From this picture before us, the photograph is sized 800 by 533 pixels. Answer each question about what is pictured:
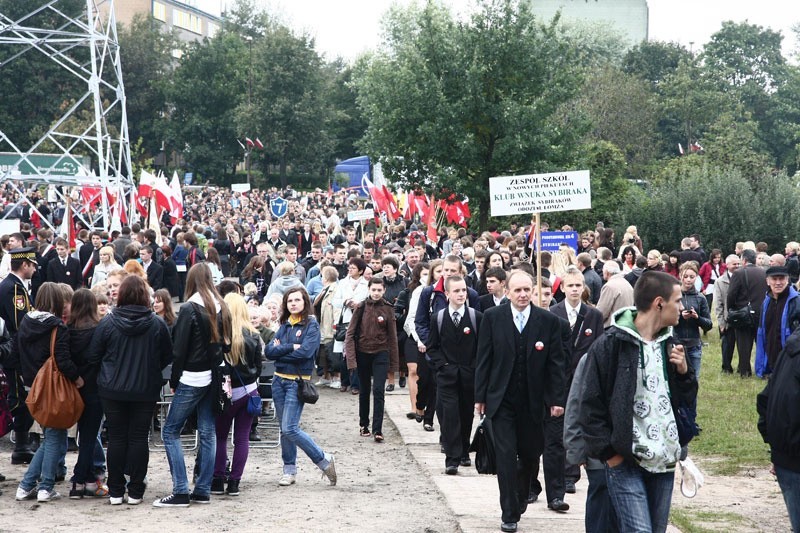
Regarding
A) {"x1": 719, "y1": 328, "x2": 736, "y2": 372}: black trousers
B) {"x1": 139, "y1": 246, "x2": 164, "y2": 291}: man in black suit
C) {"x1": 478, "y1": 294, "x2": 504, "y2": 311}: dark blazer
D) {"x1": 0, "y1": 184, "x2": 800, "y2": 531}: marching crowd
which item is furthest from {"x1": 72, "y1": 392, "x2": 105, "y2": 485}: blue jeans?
{"x1": 719, "y1": 328, "x2": 736, "y2": 372}: black trousers

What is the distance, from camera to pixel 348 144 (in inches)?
3351

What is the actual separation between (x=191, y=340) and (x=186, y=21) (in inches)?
4322

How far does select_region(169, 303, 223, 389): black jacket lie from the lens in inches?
328

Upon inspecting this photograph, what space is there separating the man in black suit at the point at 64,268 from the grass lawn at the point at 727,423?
1006 cm

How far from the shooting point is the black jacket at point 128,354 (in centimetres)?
826

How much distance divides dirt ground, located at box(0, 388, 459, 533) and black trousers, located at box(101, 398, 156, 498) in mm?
312

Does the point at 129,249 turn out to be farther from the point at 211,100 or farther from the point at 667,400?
the point at 211,100

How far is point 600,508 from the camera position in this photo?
255 inches

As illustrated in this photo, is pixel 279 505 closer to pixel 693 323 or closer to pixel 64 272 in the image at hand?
pixel 693 323

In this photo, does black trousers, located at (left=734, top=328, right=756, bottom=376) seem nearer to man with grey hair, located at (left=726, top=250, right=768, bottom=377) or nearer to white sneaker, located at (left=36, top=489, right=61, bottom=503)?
man with grey hair, located at (left=726, top=250, right=768, bottom=377)

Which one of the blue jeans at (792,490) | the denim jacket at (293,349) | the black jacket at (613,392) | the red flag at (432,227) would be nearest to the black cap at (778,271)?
the denim jacket at (293,349)

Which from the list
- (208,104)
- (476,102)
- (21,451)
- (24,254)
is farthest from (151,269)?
(208,104)

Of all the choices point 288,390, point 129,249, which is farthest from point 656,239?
point 288,390

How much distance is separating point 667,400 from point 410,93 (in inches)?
975
